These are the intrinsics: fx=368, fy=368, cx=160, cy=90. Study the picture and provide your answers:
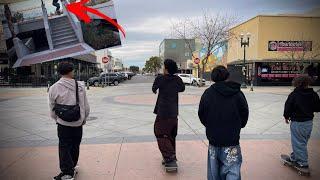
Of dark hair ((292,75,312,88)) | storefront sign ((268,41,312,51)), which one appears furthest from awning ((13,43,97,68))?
storefront sign ((268,41,312,51))

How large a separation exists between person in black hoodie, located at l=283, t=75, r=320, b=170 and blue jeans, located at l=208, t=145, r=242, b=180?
5.67ft

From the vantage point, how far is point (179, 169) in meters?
5.84

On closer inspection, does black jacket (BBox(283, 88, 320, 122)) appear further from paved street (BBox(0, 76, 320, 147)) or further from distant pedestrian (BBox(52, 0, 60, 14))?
distant pedestrian (BBox(52, 0, 60, 14))

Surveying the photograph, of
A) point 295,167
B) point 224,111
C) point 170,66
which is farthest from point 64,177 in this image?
point 295,167

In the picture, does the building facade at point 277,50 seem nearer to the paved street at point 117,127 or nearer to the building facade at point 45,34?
the paved street at point 117,127

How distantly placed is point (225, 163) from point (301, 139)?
197cm

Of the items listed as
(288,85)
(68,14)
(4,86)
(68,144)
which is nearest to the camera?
(68,14)

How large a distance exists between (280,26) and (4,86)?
26600 mm

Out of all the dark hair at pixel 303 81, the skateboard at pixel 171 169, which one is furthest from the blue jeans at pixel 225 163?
the dark hair at pixel 303 81

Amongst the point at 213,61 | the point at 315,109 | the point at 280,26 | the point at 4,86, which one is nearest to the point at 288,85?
the point at 280,26

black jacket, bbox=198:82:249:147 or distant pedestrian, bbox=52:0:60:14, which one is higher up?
distant pedestrian, bbox=52:0:60:14

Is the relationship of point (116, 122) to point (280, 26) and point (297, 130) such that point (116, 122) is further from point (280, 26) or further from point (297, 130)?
point (280, 26)

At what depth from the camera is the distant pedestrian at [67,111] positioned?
16.5 feet

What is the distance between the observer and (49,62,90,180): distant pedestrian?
5.02 meters
